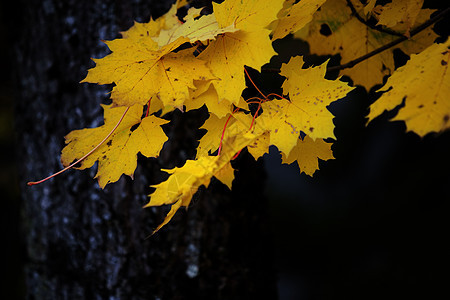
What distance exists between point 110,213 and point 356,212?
9.01 feet

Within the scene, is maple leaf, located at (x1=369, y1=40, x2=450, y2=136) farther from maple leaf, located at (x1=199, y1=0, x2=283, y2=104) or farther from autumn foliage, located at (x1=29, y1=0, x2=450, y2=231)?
maple leaf, located at (x1=199, y1=0, x2=283, y2=104)

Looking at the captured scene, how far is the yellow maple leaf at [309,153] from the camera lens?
0.71 m

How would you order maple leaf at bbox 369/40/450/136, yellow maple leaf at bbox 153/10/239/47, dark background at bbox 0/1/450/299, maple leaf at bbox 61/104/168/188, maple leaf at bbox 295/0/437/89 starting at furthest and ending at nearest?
dark background at bbox 0/1/450/299, maple leaf at bbox 295/0/437/89, maple leaf at bbox 61/104/168/188, yellow maple leaf at bbox 153/10/239/47, maple leaf at bbox 369/40/450/136

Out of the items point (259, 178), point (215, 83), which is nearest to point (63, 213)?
point (259, 178)

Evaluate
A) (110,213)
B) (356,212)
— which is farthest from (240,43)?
(356,212)

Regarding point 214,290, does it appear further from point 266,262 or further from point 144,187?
point 144,187

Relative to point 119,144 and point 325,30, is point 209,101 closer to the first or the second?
point 119,144

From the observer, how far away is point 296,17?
1.96ft

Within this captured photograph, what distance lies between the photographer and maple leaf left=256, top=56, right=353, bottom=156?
1.76 feet

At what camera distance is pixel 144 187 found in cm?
116

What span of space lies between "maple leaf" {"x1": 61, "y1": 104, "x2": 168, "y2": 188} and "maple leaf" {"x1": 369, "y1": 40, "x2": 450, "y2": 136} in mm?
419

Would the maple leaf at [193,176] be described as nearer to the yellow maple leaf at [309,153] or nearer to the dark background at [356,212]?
the yellow maple leaf at [309,153]

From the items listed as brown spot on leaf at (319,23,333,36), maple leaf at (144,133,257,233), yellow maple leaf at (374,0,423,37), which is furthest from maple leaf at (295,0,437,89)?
maple leaf at (144,133,257,233)

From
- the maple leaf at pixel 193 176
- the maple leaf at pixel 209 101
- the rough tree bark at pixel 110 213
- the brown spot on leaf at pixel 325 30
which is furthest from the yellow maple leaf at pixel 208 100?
the rough tree bark at pixel 110 213
